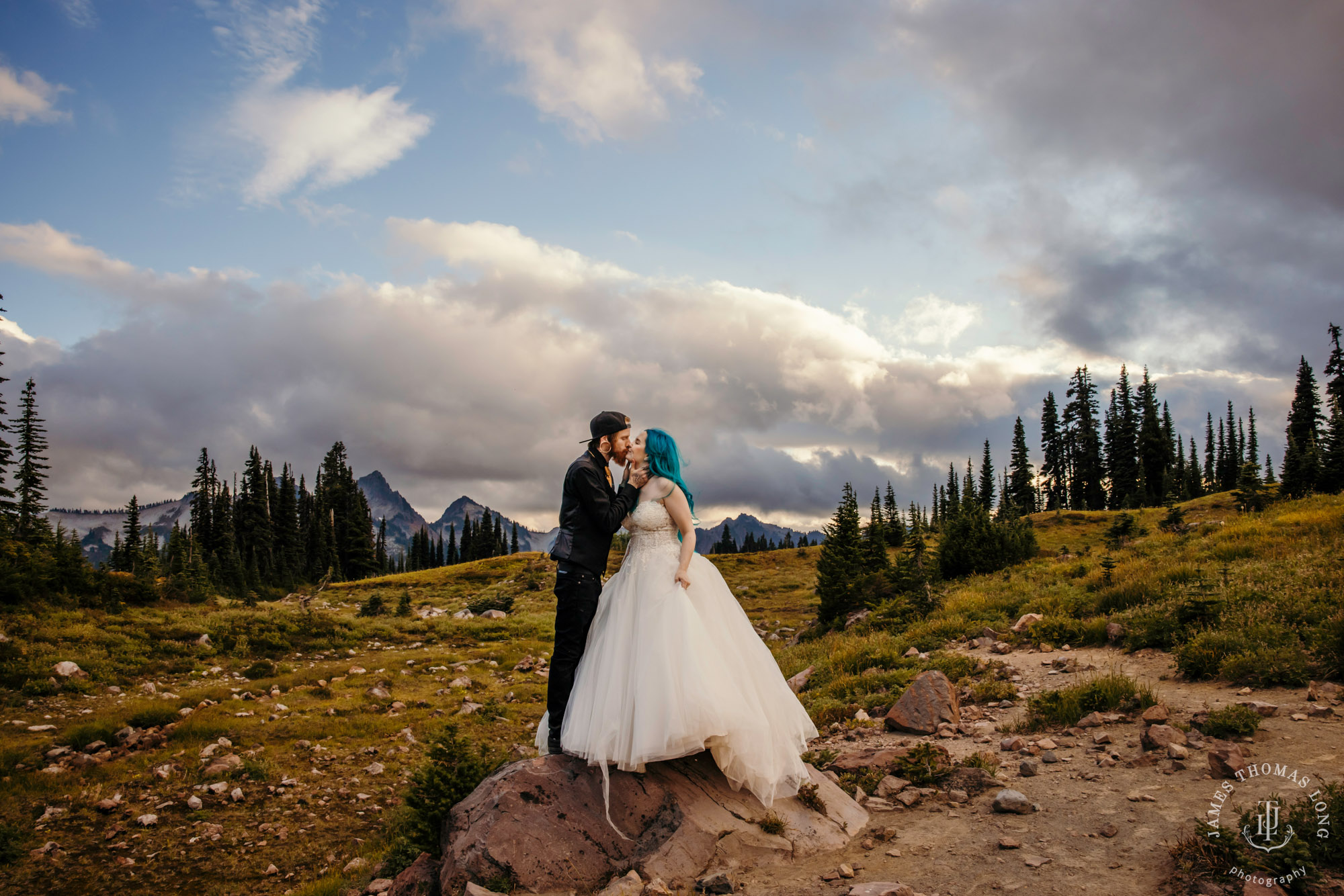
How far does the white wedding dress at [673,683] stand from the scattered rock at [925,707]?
11.7 feet

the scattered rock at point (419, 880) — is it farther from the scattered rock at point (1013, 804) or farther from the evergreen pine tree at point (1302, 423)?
the evergreen pine tree at point (1302, 423)

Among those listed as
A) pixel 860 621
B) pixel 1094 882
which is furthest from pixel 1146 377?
pixel 1094 882

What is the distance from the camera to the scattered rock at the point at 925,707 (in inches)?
372

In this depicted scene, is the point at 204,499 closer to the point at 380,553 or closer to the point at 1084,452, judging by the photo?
the point at 380,553

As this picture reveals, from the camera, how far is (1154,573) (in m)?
14.6

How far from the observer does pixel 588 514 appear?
6402 mm

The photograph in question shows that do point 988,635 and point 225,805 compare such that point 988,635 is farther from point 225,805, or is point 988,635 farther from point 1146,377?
point 1146,377

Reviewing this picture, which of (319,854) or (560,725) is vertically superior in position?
(560,725)

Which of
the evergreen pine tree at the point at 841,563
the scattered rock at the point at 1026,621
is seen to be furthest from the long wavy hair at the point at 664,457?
the evergreen pine tree at the point at 841,563

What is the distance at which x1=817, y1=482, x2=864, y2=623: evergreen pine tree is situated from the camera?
2494 centimetres

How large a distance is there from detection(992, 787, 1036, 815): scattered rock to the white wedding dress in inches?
73.4

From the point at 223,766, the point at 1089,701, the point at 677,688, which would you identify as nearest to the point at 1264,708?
the point at 1089,701

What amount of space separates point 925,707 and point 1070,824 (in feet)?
12.9

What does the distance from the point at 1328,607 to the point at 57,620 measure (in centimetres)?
2714
